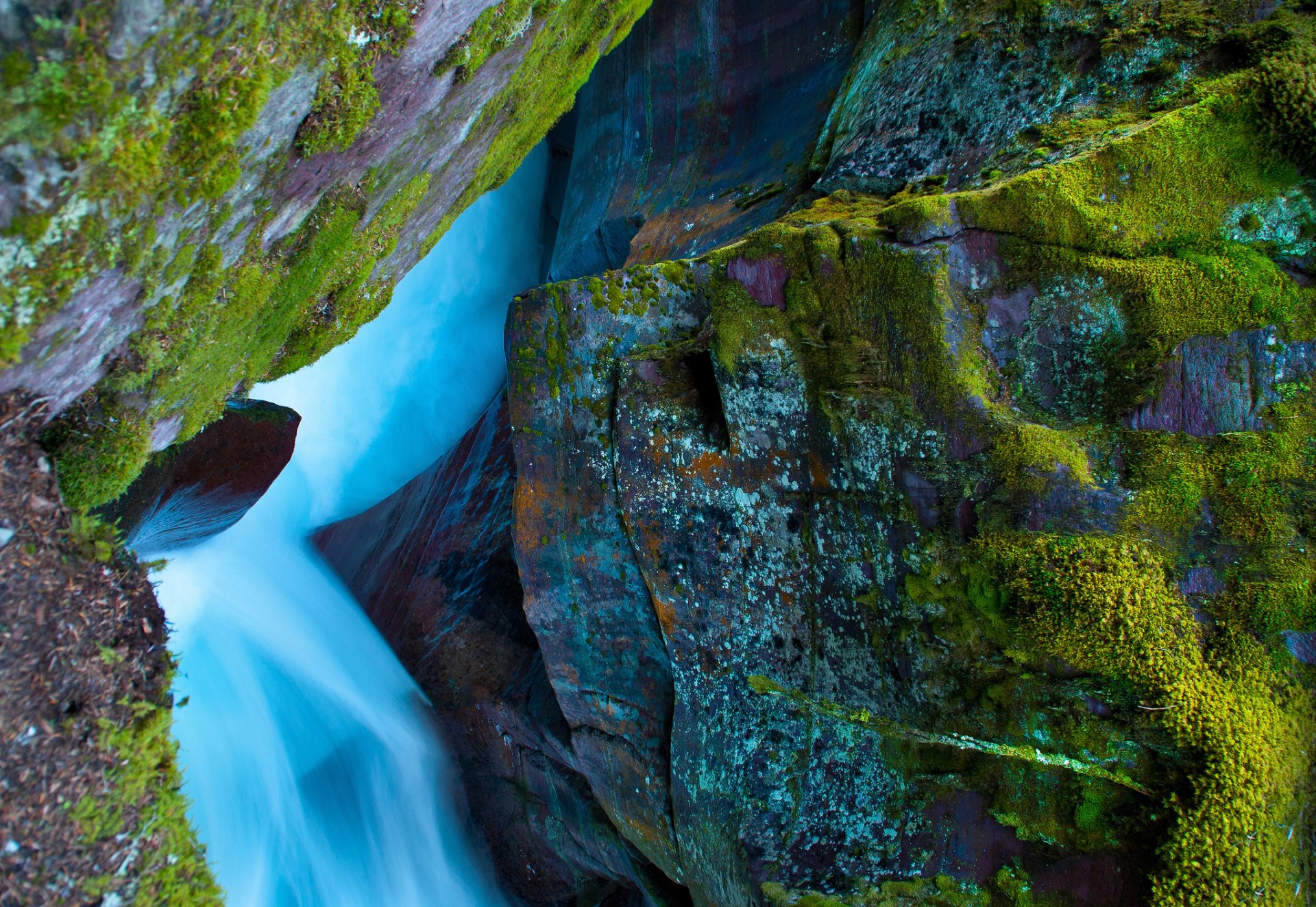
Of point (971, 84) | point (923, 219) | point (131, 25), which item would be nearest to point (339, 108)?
point (131, 25)

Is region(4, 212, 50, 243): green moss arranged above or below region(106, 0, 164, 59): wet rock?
below

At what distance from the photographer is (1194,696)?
4.39 m

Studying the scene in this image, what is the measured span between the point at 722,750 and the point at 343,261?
4.89 meters

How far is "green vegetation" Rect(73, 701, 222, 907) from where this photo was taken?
3613 mm

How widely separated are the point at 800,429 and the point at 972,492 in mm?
1291

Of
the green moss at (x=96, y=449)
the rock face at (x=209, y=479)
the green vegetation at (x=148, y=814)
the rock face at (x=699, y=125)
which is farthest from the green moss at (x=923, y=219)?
the rock face at (x=209, y=479)

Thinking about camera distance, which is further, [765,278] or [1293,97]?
[765,278]

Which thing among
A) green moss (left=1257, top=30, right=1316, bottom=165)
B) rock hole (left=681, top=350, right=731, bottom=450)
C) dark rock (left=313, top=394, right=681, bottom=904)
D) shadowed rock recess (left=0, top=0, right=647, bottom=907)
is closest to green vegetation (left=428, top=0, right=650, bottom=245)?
shadowed rock recess (left=0, top=0, right=647, bottom=907)

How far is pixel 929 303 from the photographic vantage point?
5145 millimetres

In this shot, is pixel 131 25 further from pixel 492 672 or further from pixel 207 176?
pixel 492 672

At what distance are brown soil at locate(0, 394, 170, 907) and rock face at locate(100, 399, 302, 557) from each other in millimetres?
3429

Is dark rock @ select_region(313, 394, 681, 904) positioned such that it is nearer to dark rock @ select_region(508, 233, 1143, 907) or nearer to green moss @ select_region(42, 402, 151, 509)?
dark rock @ select_region(508, 233, 1143, 907)

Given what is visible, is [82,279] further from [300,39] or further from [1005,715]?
[1005,715]

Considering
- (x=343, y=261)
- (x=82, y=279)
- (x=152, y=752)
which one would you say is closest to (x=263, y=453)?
(x=343, y=261)
